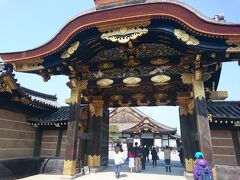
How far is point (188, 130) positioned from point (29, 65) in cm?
738

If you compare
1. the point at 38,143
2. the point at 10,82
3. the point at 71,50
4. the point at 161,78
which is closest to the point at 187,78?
the point at 161,78

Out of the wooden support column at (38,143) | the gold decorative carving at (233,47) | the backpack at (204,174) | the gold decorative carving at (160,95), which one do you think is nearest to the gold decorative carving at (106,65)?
the gold decorative carving at (160,95)

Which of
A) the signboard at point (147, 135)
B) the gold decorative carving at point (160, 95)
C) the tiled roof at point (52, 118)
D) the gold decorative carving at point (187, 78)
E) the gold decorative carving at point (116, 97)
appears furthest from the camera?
the signboard at point (147, 135)

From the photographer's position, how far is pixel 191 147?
8562 millimetres

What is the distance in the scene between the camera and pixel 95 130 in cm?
1003

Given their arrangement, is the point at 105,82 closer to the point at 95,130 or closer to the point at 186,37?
the point at 95,130

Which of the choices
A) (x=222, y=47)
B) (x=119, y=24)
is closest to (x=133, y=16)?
(x=119, y=24)

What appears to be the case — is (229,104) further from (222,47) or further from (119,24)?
(119,24)

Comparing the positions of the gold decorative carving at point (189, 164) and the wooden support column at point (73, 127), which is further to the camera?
the gold decorative carving at point (189, 164)

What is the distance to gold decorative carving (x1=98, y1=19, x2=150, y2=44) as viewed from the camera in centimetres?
623

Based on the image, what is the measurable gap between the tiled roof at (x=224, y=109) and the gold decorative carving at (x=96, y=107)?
5.26 meters

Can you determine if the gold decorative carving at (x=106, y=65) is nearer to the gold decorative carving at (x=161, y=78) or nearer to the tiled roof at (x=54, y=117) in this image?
the gold decorative carving at (x=161, y=78)

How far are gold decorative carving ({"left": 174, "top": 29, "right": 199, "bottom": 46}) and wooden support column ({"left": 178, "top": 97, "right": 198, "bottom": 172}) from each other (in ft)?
11.6

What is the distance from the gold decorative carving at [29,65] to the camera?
7.67 m
